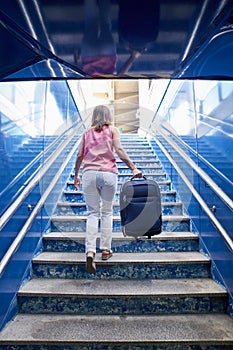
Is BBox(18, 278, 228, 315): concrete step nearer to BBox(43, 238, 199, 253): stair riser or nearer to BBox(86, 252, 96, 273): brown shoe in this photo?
BBox(86, 252, 96, 273): brown shoe

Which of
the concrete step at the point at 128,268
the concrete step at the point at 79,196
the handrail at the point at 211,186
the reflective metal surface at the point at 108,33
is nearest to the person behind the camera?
the reflective metal surface at the point at 108,33

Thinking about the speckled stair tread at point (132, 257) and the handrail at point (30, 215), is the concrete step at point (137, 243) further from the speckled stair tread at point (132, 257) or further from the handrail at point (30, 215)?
the handrail at point (30, 215)

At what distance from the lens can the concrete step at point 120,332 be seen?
74.4 inches

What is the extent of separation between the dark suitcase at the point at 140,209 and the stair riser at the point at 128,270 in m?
0.26

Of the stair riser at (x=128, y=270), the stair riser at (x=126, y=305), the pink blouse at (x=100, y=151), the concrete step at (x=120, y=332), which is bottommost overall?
the concrete step at (x=120, y=332)

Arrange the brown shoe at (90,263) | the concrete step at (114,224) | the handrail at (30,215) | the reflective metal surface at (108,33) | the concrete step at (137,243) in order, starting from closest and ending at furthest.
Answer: the reflective metal surface at (108,33)
the handrail at (30,215)
the brown shoe at (90,263)
the concrete step at (137,243)
the concrete step at (114,224)

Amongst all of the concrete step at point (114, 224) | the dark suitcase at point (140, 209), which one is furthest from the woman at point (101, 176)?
the concrete step at point (114, 224)

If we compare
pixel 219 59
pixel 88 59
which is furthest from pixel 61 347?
pixel 219 59

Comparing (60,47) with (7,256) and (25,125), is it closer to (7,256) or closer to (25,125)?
(25,125)

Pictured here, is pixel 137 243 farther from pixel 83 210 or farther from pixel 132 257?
pixel 83 210

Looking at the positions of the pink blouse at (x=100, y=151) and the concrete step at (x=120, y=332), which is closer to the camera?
the concrete step at (x=120, y=332)

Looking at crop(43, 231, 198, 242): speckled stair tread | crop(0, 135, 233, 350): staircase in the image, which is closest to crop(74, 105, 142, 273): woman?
crop(0, 135, 233, 350): staircase

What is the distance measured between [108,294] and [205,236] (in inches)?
40.1

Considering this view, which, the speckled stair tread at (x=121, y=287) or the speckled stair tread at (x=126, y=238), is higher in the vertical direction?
the speckled stair tread at (x=126, y=238)
